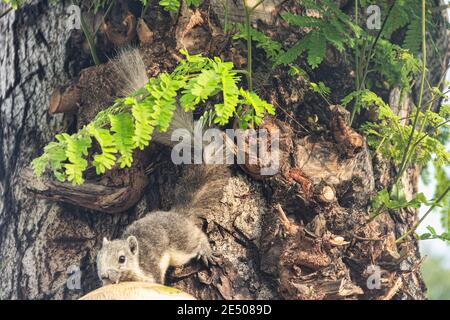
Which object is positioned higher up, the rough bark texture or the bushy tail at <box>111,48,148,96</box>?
the bushy tail at <box>111,48,148,96</box>

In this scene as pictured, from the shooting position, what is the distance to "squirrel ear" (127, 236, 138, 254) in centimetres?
471

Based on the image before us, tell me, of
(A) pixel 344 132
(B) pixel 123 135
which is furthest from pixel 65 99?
(A) pixel 344 132

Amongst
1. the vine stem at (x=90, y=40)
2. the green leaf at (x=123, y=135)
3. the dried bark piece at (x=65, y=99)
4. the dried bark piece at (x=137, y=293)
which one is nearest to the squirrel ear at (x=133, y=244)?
the dried bark piece at (x=137, y=293)

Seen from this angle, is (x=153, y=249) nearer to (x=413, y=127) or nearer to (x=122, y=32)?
(x=122, y=32)

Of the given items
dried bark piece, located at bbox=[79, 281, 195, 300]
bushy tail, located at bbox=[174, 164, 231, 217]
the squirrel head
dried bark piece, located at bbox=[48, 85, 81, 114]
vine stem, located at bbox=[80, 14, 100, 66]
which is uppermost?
vine stem, located at bbox=[80, 14, 100, 66]

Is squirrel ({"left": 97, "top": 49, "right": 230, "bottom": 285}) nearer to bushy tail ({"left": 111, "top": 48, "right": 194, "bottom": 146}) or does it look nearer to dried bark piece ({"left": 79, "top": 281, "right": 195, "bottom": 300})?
bushy tail ({"left": 111, "top": 48, "right": 194, "bottom": 146})

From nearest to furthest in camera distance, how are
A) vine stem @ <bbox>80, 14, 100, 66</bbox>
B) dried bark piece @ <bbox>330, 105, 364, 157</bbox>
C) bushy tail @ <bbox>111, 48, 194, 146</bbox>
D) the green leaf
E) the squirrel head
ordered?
the green leaf < the squirrel head < bushy tail @ <bbox>111, 48, 194, 146</bbox> < dried bark piece @ <bbox>330, 105, 364, 157</bbox> < vine stem @ <bbox>80, 14, 100, 66</bbox>

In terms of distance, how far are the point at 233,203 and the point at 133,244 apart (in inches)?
32.5

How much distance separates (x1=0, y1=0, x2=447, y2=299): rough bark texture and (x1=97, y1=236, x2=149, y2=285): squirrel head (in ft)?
1.13

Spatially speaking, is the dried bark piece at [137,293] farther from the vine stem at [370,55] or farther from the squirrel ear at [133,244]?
the vine stem at [370,55]

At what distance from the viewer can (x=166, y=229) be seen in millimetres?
4887

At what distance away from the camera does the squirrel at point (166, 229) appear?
15.6 feet

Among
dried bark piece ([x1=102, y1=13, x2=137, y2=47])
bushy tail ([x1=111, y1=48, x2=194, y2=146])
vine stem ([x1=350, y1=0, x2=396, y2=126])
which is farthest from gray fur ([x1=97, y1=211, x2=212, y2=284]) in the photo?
vine stem ([x1=350, y1=0, x2=396, y2=126])

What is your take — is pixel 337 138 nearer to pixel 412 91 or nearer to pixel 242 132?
pixel 242 132
